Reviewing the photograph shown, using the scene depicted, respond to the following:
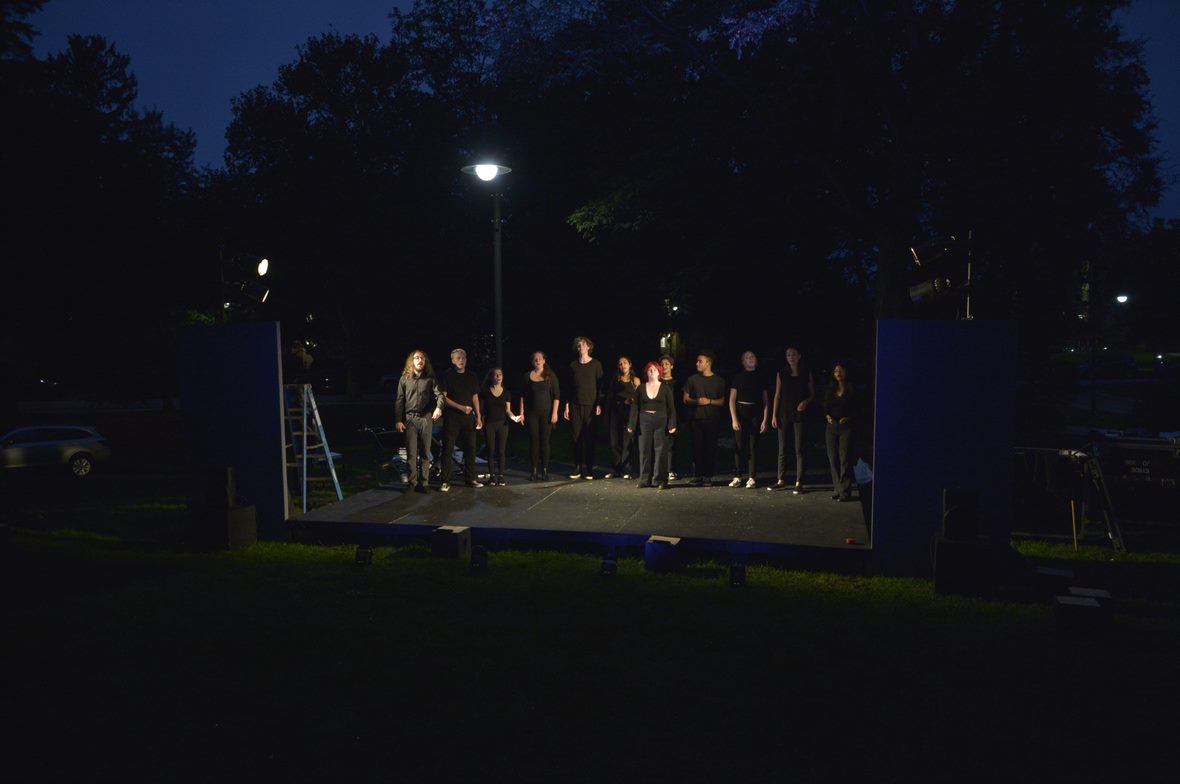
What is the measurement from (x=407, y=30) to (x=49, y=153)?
11555 millimetres

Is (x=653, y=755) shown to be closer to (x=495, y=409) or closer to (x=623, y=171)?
(x=495, y=409)

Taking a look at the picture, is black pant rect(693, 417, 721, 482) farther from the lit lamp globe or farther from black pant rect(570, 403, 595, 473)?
the lit lamp globe

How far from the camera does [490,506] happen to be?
1002 centimetres

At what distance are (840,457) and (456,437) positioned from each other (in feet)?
15.4

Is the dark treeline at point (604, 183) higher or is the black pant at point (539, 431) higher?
the dark treeline at point (604, 183)

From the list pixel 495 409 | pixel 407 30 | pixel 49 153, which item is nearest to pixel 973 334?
pixel 495 409

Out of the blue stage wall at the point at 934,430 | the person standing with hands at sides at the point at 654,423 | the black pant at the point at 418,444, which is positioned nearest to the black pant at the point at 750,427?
the person standing with hands at sides at the point at 654,423

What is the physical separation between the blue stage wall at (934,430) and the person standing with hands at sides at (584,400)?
14.1 ft

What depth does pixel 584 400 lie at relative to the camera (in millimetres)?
11289

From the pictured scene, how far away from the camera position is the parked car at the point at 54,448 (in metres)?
15.7

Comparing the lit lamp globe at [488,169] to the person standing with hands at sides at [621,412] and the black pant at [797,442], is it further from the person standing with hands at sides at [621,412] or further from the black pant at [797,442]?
the black pant at [797,442]

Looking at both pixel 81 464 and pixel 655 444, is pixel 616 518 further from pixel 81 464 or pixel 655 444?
pixel 81 464

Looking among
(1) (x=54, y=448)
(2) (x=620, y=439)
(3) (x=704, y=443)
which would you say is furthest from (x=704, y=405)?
(1) (x=54, y=448)

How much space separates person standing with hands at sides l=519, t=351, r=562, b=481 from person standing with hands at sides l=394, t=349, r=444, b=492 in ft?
4.07
